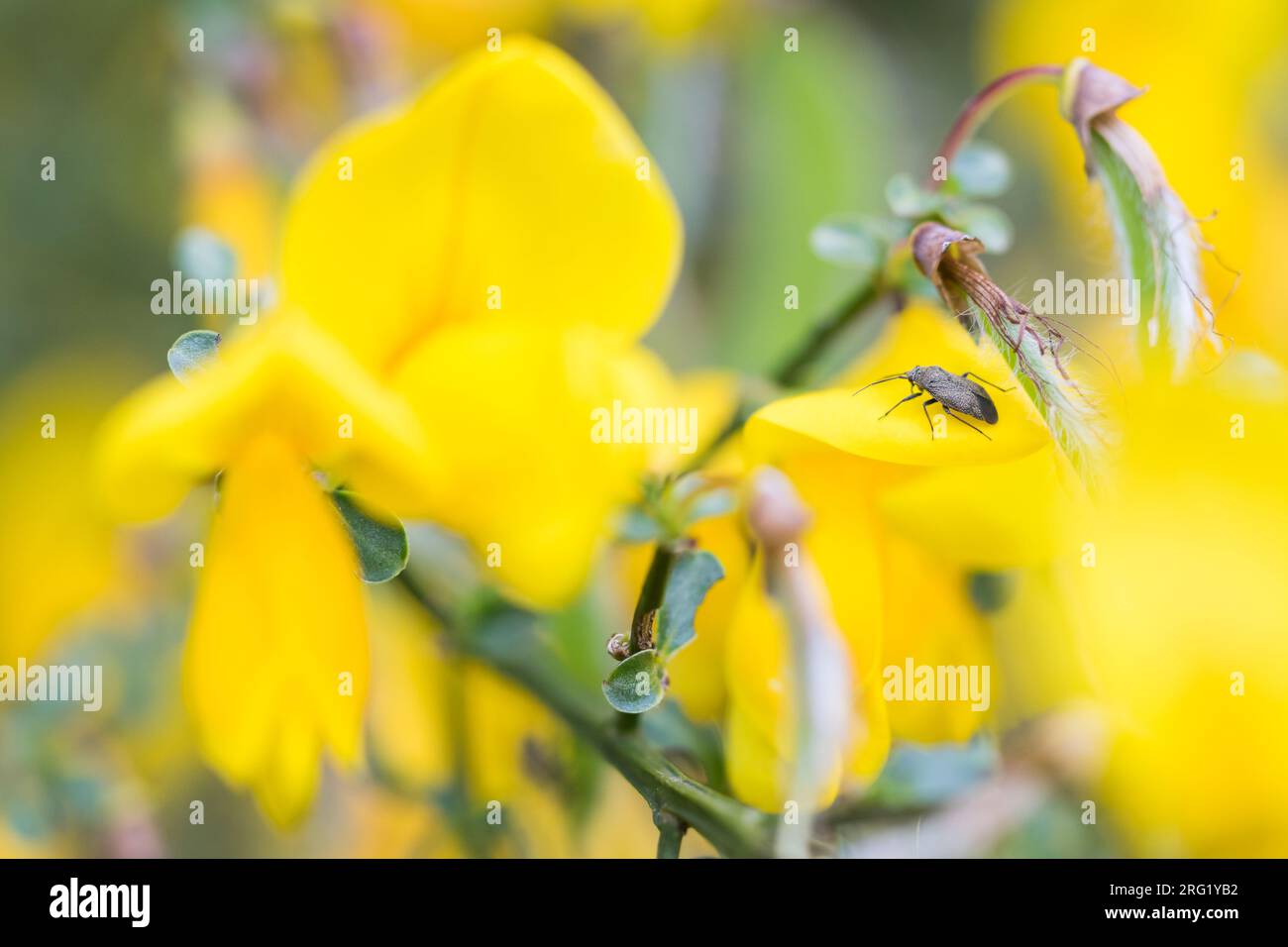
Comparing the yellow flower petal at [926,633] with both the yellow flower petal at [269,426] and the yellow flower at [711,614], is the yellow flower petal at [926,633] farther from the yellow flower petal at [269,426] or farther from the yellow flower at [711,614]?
the yellow flower petal at [269,426]

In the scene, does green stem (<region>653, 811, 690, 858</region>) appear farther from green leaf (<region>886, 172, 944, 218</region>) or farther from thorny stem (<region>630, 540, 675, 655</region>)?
green leaf (<region>886, 172, 944, 218</region>)

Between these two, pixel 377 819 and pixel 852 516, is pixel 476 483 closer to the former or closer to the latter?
pixel 852 516

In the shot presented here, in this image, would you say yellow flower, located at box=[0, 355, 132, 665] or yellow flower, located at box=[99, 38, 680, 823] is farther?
yellow flower, located at box=[0, 355, 132, 665]
